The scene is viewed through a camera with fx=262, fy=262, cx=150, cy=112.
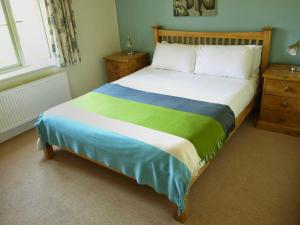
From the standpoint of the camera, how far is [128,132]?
78.8 inches

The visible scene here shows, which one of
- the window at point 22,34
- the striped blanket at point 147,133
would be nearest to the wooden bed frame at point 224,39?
the striped blanket at point 147,133

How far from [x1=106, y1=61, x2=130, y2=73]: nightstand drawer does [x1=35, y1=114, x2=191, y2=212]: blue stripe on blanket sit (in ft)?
5.13

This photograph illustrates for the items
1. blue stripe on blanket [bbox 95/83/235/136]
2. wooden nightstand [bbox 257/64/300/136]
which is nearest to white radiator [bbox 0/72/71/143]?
blue stripe on blanket [bbox 95/83/235/136]

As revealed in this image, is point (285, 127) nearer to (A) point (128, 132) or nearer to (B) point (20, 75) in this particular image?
(A) point (128, 132)

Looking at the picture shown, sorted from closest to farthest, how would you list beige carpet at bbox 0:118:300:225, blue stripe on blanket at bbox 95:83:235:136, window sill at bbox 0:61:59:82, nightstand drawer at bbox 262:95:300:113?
1. beige carpet at bbox 0:118:300:225
2. blue stripe on blanket at bbox 95:83:235:136
3. nightstand drawer at bbox 262:95:300:113
4. window sill at bbox 0:61:59:82

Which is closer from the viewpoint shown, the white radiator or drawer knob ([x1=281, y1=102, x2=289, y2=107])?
drawer knob ([x1=281, y1=102, x2=289, y2=107])

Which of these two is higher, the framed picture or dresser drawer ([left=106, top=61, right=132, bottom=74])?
the framed picture

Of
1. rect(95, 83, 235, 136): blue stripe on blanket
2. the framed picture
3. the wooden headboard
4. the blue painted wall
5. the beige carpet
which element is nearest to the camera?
the beige carpet

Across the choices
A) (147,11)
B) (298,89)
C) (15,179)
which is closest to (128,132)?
(15,179)

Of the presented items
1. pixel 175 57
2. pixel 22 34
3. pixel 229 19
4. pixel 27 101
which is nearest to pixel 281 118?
pixel 229 19

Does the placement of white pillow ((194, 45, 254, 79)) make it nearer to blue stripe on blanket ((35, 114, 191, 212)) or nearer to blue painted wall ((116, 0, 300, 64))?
blue painted wall ((116, 0, 300, 64))

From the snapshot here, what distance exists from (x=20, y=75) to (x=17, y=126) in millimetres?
602

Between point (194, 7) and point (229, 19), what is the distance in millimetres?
461

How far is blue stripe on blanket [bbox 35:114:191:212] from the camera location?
1.75m
